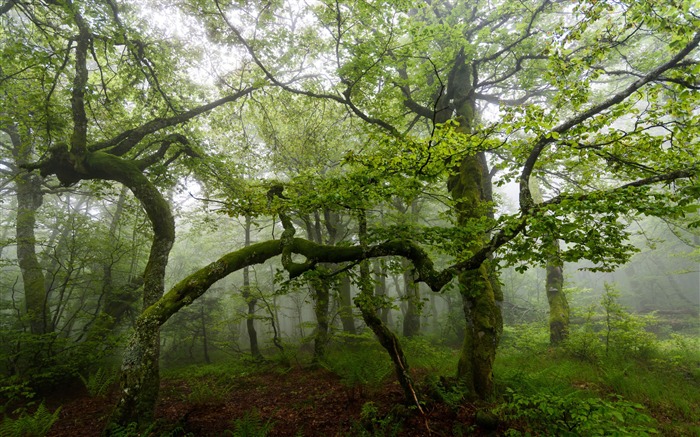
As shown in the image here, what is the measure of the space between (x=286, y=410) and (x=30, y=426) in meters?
4.38

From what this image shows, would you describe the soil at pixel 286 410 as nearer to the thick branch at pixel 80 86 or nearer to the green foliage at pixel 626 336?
the thick branch at pixel 80 86

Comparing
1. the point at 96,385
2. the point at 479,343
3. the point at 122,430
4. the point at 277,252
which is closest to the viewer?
the point at 122,430

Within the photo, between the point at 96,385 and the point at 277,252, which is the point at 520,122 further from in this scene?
the point at 96,385

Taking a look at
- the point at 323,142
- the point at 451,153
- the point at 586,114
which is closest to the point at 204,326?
the point at 323,142

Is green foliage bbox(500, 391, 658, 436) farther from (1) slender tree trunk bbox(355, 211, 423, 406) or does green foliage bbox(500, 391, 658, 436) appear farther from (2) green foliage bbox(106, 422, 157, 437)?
(2) green foliage bbox(106, 422, 157, 437)

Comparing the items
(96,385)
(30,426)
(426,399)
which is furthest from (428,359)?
(96,385)

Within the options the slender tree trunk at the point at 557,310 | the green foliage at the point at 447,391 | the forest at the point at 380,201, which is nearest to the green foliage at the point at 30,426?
the forest at the point at 380,201

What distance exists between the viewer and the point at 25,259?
1027 centimetres

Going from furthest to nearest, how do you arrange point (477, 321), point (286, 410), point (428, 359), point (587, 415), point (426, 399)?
point (428, 359), point (286, 410), point (477, 321), point (426, 399), point (587, 415)

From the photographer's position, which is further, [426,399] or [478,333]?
[478,333]

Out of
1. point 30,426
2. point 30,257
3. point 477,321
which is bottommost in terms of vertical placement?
point 30,426

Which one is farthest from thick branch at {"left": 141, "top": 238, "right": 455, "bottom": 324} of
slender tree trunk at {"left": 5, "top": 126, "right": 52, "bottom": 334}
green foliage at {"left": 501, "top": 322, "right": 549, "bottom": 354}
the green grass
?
green foliage at {"left": 501, "top": 322, "right": 549, "bottom": 354}

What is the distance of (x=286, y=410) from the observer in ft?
20.6

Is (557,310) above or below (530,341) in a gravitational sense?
above
